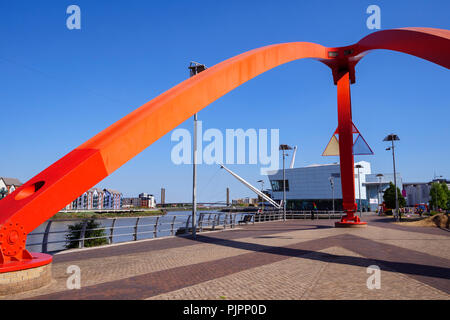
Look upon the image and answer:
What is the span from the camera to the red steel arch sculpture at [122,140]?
600 centimetres

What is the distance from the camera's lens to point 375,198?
89.8m

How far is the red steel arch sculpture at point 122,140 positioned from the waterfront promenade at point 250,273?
113 cm

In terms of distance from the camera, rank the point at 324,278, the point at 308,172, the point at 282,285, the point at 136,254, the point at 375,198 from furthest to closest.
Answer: the point at 375,198 < the point at 308,172 < the point at 136,254 < the point at 324,278 < the point at 282,285

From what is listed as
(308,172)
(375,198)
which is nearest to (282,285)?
(308,172)

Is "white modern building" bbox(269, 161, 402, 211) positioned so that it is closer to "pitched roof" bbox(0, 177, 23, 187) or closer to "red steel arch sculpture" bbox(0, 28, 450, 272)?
"red steel arch sculpture" bbox(0, 28, 450, 272)

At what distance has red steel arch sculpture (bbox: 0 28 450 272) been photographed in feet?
19.7

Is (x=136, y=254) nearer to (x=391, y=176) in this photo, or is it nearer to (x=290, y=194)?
(x=290, y=194)

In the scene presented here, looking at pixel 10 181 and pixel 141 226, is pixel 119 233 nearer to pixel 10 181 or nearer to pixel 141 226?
pixel 141 226

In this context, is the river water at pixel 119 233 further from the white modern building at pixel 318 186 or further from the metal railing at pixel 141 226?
the white modern building at pixel 318 186

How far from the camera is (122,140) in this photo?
691 cm

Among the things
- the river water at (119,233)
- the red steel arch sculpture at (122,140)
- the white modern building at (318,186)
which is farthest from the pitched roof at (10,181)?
the red steel arch sculpture at (122,140)

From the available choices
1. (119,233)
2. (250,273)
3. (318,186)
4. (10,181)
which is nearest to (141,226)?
(250,273)

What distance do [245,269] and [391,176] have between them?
285 ft

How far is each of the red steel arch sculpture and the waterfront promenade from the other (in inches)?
44.6
